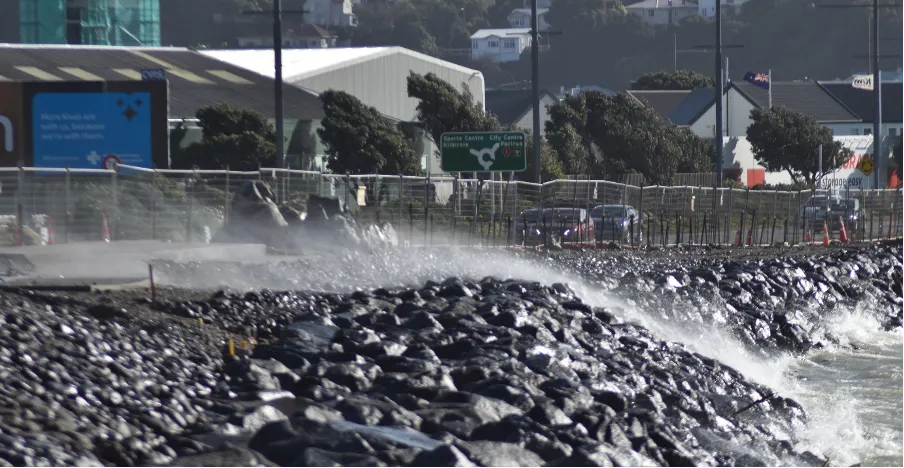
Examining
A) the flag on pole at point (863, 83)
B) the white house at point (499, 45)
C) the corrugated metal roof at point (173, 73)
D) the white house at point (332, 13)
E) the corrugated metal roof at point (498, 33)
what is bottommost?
the corrugated metal roof at point (173, 73)

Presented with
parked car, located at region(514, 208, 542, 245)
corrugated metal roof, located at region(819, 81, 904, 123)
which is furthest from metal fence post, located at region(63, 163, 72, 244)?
corrugated metal roof, located at region(819, 81, 904, 123)

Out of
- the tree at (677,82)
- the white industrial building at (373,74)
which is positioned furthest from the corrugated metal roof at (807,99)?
the white industrial building at (373,74)

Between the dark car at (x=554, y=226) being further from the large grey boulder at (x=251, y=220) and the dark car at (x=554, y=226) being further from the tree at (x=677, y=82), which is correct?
the tree at (x=677, y=82)

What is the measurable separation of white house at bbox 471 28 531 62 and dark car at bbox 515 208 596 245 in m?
151

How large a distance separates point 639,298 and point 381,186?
758cm

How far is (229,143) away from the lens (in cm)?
4300

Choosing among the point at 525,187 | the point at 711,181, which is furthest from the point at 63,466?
the point at 711,181

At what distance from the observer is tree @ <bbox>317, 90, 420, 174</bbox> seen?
46.8m

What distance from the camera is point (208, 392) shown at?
984 cm

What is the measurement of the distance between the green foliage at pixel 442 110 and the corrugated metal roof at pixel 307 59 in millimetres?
5746

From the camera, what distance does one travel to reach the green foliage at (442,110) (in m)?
54.0

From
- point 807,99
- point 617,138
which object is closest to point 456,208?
point 617,138

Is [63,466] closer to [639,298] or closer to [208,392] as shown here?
[208,392]

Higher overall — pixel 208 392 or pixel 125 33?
pixel 125 33
